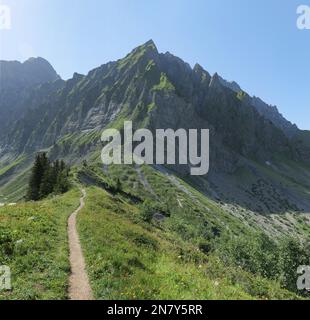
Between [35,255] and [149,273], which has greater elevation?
[35,255]

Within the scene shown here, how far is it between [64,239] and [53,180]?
190ft

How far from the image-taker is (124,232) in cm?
3011

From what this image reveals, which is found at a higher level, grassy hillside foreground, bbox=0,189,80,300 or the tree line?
the tree line

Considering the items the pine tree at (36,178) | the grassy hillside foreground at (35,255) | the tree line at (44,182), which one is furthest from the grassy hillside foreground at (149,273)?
the pine tree at (36,178)

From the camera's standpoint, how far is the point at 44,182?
80.1 m

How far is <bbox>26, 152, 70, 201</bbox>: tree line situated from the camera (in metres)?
77.4

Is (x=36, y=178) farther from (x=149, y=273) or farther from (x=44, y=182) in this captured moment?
(x=149, y=273)

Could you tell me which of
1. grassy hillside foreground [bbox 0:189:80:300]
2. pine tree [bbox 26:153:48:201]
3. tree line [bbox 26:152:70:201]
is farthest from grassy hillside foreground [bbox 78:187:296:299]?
pine tree [bbox 26:153:48:201]

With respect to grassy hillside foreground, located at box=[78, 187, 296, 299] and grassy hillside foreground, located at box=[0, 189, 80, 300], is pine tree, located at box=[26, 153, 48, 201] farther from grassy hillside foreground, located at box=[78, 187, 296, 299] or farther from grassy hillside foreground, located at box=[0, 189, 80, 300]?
grassy hillside foreground, located at box=[78, 187, 296, 299]

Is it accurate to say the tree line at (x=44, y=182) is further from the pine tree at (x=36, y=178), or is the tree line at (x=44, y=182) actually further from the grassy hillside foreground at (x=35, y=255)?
the grassy hillside foreground at (x=35, y=255)

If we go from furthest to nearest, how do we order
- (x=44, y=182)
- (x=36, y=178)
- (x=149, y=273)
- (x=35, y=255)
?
(x=36, y=178) → (x=44, y=182) → (x=35, y=255) → (x=149, y=273)

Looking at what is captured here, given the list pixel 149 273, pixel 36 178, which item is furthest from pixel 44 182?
pixel 149 273

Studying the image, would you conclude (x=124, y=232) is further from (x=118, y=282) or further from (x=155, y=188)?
(x=155, y=188)

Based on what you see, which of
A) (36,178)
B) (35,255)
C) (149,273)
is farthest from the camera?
(36,178)
